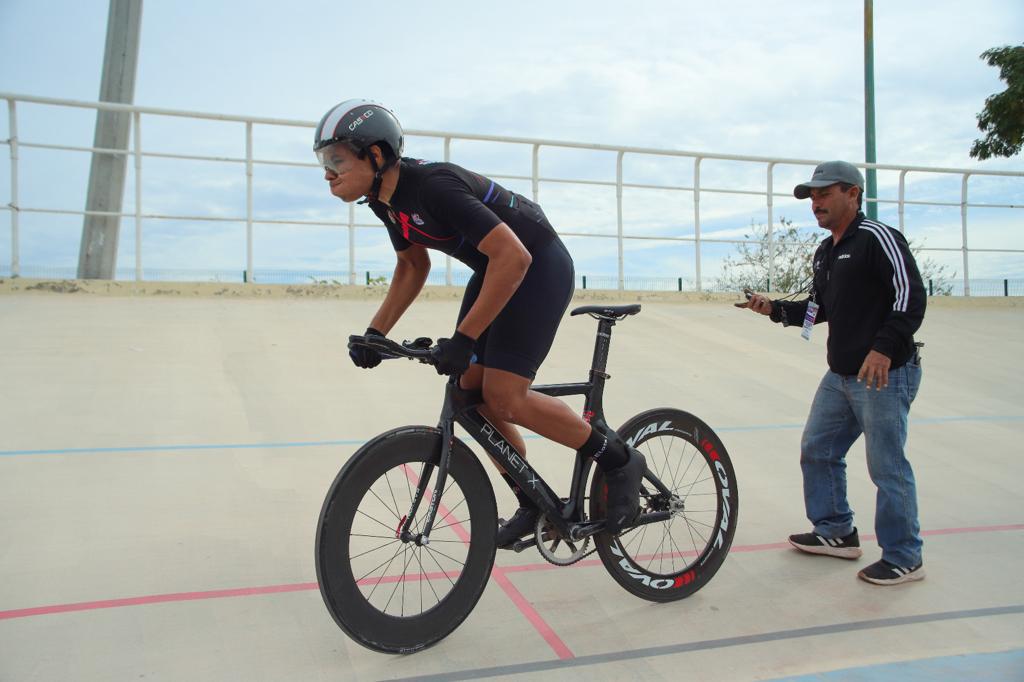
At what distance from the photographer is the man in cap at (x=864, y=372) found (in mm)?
3266

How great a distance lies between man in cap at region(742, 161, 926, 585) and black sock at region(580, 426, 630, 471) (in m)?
1.03

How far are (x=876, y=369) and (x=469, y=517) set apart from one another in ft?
5.50

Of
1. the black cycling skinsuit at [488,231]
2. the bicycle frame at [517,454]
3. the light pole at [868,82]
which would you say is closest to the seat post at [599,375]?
the bicycle frame at [517,454]

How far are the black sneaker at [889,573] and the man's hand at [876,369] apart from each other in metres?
0.73

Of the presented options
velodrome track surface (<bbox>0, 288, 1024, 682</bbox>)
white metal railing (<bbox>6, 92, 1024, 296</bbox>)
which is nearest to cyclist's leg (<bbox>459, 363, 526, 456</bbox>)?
velodrome track surface (<bbox>0, 288, 1024, 682</bbox>)

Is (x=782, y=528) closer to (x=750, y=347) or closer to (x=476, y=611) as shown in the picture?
(x=476, y=611)

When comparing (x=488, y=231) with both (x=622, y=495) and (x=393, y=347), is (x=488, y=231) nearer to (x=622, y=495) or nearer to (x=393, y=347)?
(x=393, y=347)

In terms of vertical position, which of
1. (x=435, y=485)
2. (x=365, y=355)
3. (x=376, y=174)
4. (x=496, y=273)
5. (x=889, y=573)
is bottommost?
(x=889, y=573)

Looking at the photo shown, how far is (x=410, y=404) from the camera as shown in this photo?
576cm

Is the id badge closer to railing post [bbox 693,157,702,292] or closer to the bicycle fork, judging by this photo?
the bicycle fork

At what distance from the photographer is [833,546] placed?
364 cm

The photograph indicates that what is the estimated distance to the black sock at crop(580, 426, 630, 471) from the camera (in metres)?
2.97

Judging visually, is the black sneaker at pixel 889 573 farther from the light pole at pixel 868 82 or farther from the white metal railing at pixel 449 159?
the light pole at pixel 868 82

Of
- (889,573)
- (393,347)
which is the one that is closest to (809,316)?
(889,573)
